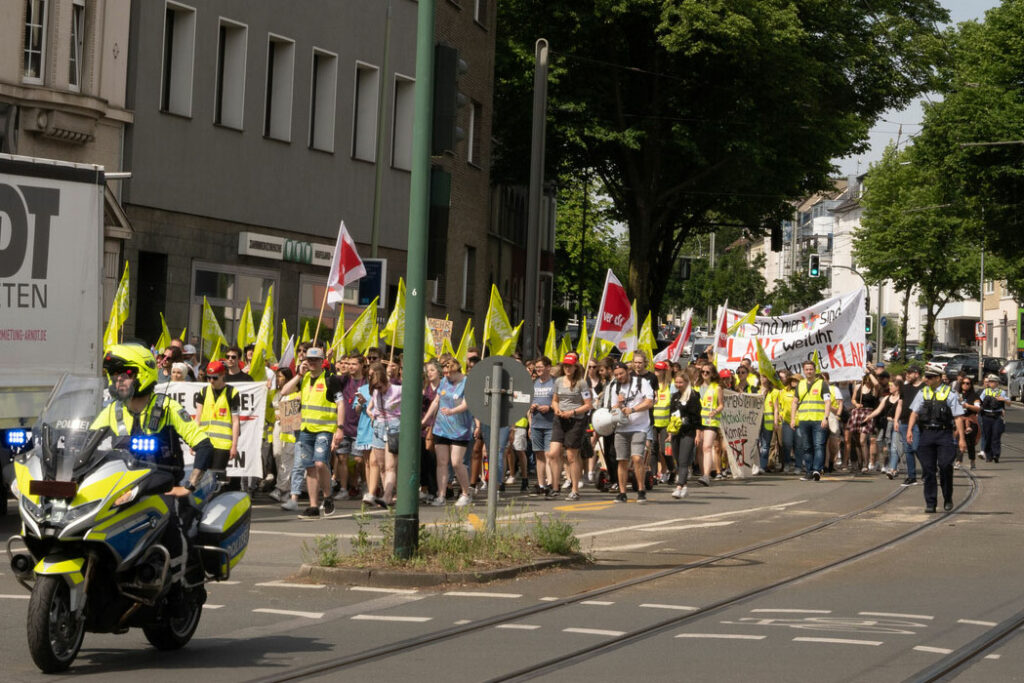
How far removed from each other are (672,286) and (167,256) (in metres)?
69.7

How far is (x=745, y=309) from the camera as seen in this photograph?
10050 centimetres

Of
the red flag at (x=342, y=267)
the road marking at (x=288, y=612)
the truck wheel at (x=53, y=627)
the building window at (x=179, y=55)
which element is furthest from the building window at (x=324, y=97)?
the truck wheel at (x=53, y=627)

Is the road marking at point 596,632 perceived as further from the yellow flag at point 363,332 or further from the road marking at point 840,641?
the yellow flag at point 363,332

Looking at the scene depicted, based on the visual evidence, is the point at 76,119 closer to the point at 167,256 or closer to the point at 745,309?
the point at 167,256

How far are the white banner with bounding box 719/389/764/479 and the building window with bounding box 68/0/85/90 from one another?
11.2 meters

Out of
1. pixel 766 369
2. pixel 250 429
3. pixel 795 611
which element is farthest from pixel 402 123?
pixel 795 611

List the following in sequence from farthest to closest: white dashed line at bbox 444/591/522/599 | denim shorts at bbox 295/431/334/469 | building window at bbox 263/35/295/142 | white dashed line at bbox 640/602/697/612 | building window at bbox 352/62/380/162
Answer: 1. building window at bbox 352/62/380/162
2. building window at bbox 263/35/295/142
3. denim shorts at bbox 295/431/334/469
4. white dashed line at bbox 444/591/522/599
5. white dashed line at bbox 640/602/697/612

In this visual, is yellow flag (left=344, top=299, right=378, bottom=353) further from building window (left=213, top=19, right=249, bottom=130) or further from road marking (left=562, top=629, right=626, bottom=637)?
road marking (left=562, top=629, right=626, bottom=637)

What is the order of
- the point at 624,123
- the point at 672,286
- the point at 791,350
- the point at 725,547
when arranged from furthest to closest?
the point at 672,286 < the point at 624,123 < the point at 791,350 < the point at 725,547

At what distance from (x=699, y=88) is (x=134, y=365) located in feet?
115

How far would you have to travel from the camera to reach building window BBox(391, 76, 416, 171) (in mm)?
35469

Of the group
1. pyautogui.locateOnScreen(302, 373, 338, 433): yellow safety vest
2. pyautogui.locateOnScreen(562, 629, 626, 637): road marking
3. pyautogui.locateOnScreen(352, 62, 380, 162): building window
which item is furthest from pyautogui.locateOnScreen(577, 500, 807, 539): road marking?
pyautogui.locateOnScreen(352, 62, 380, 162): building window

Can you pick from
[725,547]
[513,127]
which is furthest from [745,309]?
[725,547]

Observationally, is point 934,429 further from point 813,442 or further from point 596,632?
point 596,632
